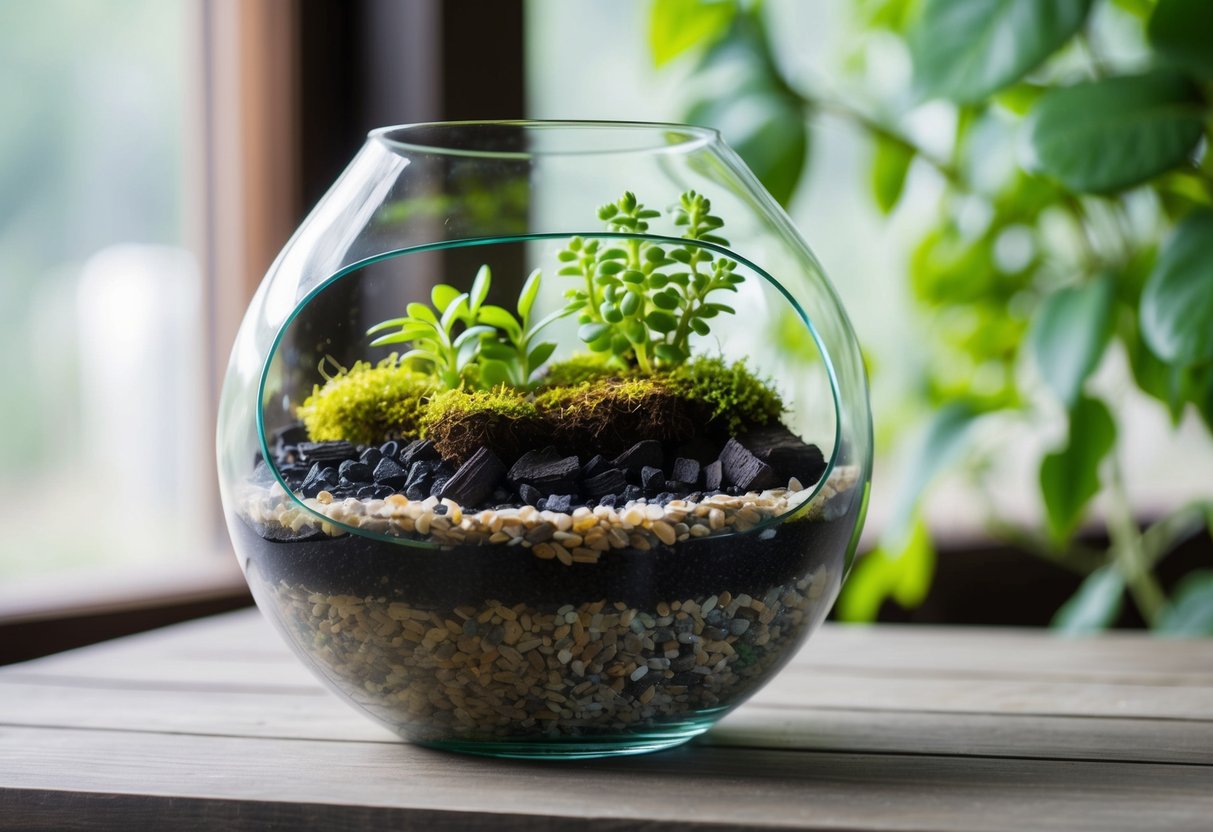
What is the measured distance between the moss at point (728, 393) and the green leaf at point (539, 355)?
2.9 inches

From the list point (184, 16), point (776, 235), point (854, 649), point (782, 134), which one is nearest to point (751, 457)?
point (776, 235)

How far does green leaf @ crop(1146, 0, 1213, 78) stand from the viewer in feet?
3.26

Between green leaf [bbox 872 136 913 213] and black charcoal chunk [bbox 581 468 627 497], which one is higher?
green leaf [bbox 872 136 913 213]

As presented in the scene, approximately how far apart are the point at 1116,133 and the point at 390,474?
2.36 ft

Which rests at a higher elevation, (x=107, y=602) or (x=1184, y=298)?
(x=1184, y=298)

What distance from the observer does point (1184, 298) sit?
3.18ft

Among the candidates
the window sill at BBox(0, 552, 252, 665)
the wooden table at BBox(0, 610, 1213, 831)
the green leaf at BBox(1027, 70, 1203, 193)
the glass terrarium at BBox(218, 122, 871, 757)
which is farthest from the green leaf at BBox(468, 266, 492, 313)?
the window sill at BBox(0, 552, 252, 665)

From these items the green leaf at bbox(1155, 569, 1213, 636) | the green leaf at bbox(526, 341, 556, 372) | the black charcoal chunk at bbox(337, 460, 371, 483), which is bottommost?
the green leaf at bbox(1155, 569, 1213, 636)

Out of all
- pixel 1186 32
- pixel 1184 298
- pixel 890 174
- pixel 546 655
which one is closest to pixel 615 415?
pixel 546 655

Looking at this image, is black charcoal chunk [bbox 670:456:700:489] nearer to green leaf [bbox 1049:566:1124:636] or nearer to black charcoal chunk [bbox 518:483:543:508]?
black charcoal chunk [bbox 518:483:543:508]

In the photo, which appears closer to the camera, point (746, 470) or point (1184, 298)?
point (746, 470)

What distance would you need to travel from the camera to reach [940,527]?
7.21ft

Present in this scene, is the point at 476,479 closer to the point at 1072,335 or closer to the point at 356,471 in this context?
the point at 356,471

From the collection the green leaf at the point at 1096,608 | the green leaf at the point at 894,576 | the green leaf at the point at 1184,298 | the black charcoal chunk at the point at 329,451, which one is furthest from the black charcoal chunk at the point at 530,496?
the green leaf at the point at 1096,608
